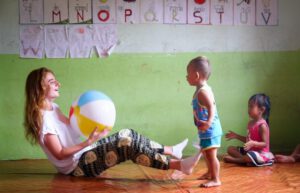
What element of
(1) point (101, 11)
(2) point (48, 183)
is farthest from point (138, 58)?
(2) point (48, 183)

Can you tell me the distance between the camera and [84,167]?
2.40 m

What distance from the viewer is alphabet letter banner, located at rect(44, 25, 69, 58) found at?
3.04 meters

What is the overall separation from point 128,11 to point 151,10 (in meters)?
0.17

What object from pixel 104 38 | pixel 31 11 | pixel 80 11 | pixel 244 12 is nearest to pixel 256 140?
pixel 244 12

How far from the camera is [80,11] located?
306 cm

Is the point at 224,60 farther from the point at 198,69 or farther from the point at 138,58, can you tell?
the point at 198,69

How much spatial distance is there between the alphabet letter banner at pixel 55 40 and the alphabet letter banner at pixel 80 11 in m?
0.10

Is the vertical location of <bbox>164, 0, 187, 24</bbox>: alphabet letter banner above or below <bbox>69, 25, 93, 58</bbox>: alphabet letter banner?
above

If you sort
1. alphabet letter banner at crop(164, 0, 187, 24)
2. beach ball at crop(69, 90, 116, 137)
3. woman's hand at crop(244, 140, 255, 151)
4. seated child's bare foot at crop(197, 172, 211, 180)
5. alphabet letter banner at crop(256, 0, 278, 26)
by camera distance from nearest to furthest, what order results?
1. beach ball at crop(69, 90, 116, 137)
2. seated child's bare foot at crop(197, 172, 211, 180)
3. woman's hand at crop(244, 140, 255, 151)
4. alphabet letter banner at crop(164, 0, 187, 24)
5. alphabet letter banner at crop(256, 0, 278, 26)

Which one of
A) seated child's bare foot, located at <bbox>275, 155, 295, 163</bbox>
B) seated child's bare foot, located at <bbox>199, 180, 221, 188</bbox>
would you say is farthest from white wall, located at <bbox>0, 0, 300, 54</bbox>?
seated child's bare foot, located at <bbox>199, 180, 221, 188</bbox>

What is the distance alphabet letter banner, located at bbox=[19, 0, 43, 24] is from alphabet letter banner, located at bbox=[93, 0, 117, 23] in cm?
39

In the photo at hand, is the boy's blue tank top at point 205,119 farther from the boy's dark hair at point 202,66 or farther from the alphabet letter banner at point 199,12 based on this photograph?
the alphabet letter banner at point 199,12

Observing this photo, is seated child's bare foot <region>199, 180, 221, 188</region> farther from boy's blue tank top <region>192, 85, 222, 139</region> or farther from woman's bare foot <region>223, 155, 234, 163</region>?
woman's bare foot <region>223, 155, 234, 163</region>

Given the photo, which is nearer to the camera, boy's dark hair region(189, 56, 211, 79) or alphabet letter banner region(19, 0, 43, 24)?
boy's dark hair region(189, 56, 211, 79)
